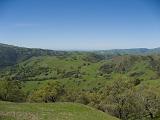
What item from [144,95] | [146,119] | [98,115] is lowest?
[146,119]

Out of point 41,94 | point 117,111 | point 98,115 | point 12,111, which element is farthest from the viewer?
point 41,94

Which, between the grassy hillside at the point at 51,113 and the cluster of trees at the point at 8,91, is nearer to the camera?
the grassy hillside at the point at 51,113

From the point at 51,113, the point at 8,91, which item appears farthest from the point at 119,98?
the point at 51,113

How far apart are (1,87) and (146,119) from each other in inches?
1767

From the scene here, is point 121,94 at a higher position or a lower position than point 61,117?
lower

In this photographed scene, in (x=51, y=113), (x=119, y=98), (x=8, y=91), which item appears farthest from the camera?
(x=8, y=91)

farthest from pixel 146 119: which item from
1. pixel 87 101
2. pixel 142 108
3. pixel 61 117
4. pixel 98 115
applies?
pixel 61 117

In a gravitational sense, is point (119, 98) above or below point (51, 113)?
below

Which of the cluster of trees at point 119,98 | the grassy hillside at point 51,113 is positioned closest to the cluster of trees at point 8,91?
the cluster of trees at point 119,98

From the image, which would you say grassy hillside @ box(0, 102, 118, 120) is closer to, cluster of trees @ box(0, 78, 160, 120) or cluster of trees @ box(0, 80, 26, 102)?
cluster of trees @ box(0, 78, 160, 120)

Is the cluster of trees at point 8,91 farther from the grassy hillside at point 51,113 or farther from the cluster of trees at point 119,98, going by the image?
the grassy hillside at point 51,113

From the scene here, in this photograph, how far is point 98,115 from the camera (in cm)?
3578

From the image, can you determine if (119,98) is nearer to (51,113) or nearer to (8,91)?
(8,91)

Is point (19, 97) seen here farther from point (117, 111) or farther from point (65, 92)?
point (117, 111)
